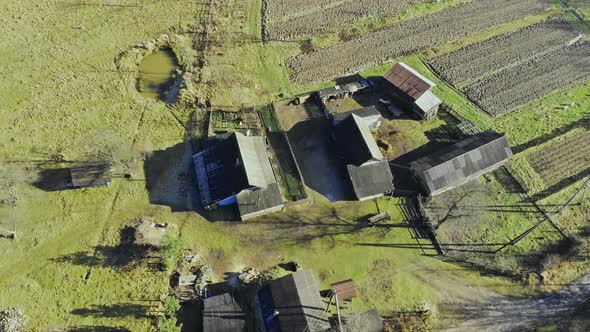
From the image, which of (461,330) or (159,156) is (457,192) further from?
(159,156)

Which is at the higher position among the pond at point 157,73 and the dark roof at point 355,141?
the pond at point 157,73

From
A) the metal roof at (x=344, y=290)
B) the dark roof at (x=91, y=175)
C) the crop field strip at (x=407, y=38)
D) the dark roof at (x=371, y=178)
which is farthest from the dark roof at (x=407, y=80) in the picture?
the dark roof at (x=91, y=175)

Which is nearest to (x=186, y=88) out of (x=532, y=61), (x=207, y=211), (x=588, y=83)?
(x=207, y=211)

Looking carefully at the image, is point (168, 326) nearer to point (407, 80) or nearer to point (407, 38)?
point (407, 80)

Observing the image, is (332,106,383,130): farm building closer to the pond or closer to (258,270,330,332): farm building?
(258,270,330,332): farm building

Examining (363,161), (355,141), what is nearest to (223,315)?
(363,161)

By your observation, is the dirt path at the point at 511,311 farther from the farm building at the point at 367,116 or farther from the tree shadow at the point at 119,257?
the tree shadow at the point at 119,257

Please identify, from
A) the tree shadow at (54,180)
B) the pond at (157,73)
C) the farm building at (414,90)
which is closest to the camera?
the tree shadow at (54,180)
